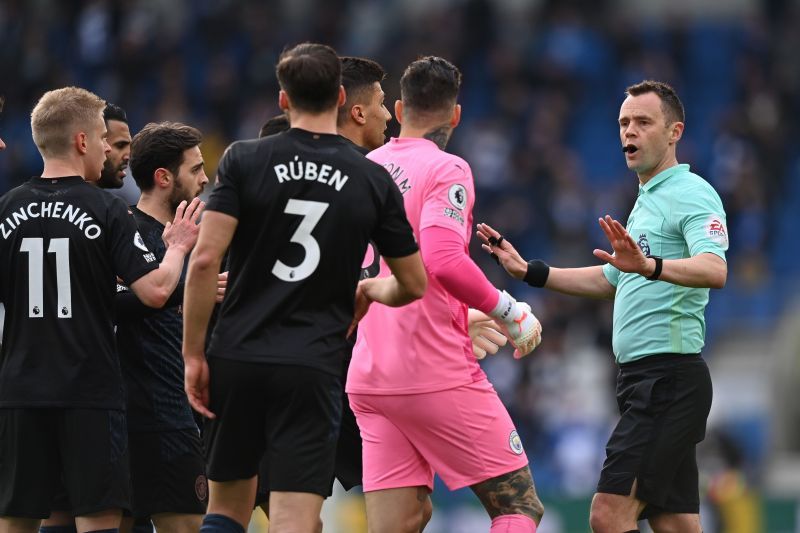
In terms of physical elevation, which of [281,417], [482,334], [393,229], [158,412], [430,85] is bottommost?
[158,412]

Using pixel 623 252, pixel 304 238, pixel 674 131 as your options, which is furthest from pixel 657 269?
pixel 304 238

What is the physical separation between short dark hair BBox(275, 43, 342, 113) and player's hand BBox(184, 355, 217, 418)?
1.11 m

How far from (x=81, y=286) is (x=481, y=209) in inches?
540

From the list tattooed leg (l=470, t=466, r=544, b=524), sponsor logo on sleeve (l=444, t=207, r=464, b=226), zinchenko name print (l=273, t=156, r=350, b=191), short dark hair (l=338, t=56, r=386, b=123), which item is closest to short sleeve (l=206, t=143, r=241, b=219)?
zinchenko name print (l=273, t=156, r=350, b=191)

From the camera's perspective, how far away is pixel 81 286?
6.47m

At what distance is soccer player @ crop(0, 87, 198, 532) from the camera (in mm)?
6410

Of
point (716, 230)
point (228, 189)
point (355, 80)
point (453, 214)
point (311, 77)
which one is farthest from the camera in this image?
point (355, 80)

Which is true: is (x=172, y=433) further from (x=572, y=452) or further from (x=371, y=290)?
(x=572, y=452)

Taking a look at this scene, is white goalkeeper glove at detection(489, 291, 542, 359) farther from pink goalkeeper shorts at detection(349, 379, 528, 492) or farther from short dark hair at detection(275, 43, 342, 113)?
short dark hair at detection(275, 43, 342, 113)

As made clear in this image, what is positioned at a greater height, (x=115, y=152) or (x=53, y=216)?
(x=115, y=152)

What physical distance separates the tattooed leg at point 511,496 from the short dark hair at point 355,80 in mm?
1993

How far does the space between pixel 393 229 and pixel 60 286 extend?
1634mm

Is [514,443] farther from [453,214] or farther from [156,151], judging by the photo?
[156,151]

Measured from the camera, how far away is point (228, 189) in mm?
5668
